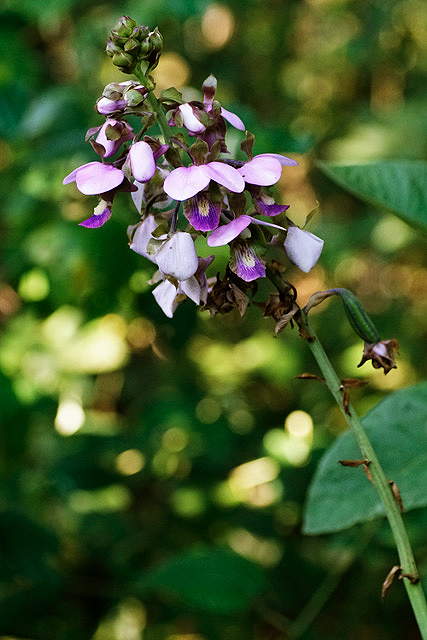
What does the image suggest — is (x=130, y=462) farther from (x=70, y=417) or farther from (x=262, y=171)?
(x=262, y=171)

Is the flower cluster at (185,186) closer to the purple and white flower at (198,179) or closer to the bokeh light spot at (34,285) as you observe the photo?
the purple and white flower at (198,179)

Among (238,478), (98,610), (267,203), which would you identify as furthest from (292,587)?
(267,203)

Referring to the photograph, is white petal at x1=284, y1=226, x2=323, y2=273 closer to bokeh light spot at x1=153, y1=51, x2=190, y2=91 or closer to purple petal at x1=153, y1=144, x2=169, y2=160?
purple petal at x1=153, y1=144, x2=169, y2=160

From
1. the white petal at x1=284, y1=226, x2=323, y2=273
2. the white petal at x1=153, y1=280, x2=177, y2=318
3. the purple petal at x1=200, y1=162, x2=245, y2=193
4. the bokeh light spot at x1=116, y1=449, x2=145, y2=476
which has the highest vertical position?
the purple petal at x1=200, y1=162, x2=245, y2=193

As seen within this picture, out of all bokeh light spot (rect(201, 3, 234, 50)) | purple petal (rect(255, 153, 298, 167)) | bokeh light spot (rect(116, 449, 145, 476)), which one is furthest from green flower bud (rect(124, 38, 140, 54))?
bokeh light spot (rect(201, 3, 234, 50))

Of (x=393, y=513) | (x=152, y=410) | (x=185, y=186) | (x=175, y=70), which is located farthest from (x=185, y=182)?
(x=175, y=70)

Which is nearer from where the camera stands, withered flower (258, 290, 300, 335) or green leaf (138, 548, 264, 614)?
withered flower (258, 290, 300, 335)

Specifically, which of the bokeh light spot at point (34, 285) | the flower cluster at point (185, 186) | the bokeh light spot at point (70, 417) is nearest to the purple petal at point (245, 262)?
the flower cluster at point (185, 186)

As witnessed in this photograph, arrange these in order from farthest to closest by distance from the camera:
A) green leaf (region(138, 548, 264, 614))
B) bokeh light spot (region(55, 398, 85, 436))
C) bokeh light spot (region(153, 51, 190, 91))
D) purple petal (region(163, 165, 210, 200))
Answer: bokeh light spot (region(153, 51, 190, 91))
bokeh light spot (region(55, 398, 85, 436))
green leaf (region(138, 548, 264, 614))
purple petal (region(163, 165, 210, 200))
